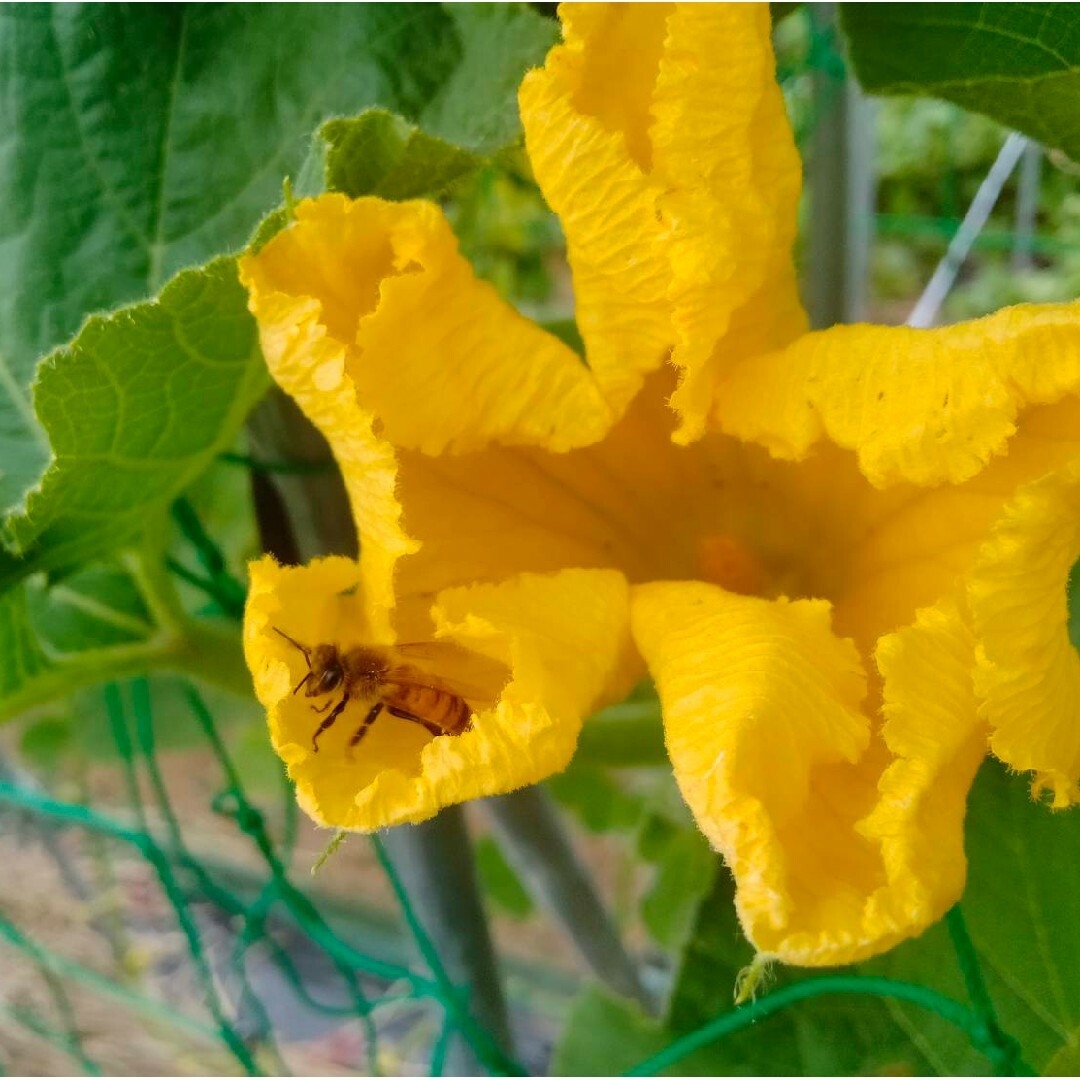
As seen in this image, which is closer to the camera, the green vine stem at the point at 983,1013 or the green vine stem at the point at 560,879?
the green vine stem at the point at 983,1013

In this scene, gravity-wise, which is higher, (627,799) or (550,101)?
(550,101)

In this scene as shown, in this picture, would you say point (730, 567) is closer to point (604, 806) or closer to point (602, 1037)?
point (602, 1037)

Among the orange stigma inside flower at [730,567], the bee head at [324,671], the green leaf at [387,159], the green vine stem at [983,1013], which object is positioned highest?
the green leaf at [387,159]

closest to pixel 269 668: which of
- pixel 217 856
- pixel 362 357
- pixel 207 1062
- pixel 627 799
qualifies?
pixel 362 357

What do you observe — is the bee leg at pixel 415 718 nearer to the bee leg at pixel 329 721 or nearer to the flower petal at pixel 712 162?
the bee leg at pixel 329 721

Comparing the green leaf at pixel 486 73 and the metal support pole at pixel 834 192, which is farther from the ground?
the green leaf at pixel 486 73

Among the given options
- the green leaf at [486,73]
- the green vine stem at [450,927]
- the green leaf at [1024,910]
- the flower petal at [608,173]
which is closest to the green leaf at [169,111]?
the green leaf at [486,73]

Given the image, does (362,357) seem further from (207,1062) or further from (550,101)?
(207,1062)

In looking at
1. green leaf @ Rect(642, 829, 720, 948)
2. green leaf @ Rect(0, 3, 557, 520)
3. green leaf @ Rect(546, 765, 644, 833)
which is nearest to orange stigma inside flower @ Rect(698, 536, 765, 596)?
green leaf @ Rect(0, 3, 557, 520)
